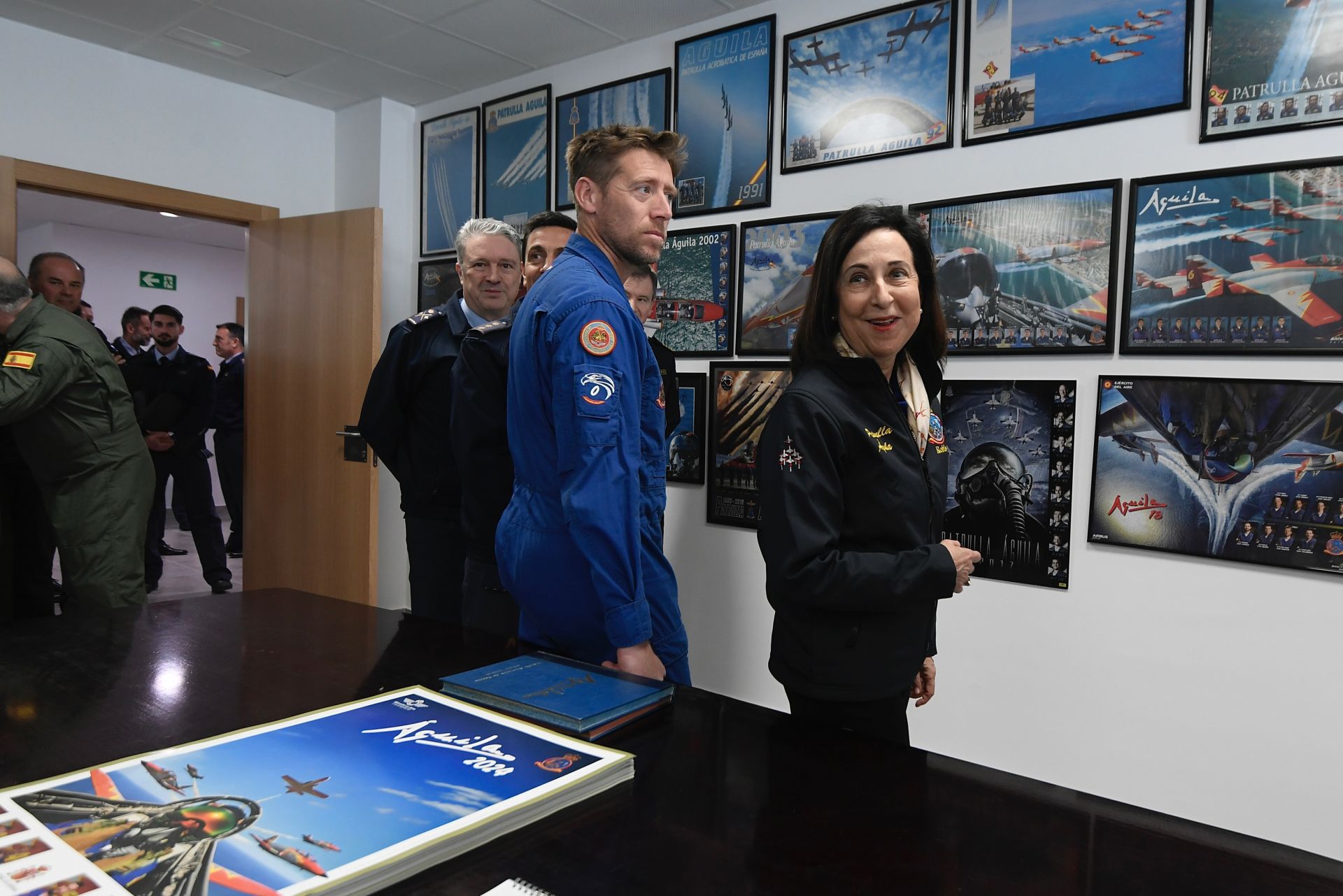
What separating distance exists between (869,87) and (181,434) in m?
4.37

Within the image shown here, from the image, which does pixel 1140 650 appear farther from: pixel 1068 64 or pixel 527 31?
pixel 527 31

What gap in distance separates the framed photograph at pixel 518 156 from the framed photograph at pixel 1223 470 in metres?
2.53

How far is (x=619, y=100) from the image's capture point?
3.50 meters

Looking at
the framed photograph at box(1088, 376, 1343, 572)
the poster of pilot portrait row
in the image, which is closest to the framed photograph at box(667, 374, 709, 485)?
the framed photograph at box(1088, 376, 1343, 572)

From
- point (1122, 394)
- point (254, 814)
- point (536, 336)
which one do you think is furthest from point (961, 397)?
point (254, 814)

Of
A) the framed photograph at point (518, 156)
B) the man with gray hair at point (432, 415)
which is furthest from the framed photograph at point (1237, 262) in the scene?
the framed photograph at point (518, 156)

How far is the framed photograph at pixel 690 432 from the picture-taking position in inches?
128

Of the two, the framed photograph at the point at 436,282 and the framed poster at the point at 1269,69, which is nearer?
the framed poster at the point at 1269,69

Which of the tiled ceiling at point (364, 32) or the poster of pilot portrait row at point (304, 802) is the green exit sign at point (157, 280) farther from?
the poster of pilot portrait row at point (304, 802)

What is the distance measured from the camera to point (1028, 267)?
2502 millimetres

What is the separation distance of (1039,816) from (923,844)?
0.38ft

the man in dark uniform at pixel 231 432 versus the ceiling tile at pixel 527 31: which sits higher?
the ceiling tile at pixel 527 31

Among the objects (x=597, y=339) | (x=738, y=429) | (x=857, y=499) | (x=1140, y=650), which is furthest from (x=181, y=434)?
(x=1140, y=650)

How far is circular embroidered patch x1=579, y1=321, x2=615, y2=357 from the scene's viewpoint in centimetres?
131
